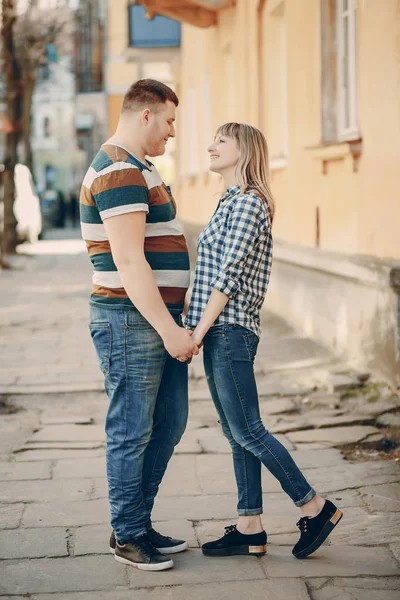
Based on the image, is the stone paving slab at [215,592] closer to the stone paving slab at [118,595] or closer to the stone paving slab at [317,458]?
the stone paving slab at [118,595]

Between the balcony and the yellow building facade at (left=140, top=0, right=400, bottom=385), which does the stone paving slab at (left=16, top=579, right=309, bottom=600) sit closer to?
the yellow building facade at (left=140, top=0, right=400, bottom=385)

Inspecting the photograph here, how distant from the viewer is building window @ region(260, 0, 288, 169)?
1136 cm

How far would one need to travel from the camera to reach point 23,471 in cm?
545

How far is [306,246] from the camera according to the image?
32.0 feet

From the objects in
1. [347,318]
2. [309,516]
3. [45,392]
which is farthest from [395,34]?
[309,516]

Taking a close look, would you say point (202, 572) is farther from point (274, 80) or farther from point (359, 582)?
point (274, 80)

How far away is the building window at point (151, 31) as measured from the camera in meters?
20.7

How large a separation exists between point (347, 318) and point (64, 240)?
24143mm

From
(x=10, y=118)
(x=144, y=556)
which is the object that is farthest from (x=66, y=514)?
(x=10, y=118)

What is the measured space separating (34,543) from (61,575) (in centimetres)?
41

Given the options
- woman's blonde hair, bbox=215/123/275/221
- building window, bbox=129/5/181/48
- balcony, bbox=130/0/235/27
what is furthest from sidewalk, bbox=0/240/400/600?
building window, bbox=129/5/181/48

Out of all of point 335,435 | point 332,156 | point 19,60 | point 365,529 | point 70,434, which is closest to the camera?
point 365,529

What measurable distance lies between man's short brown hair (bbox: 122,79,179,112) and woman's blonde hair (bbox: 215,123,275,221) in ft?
0.97

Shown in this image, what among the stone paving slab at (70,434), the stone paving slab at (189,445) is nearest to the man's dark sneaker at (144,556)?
the stone paving slab at (189,445)
